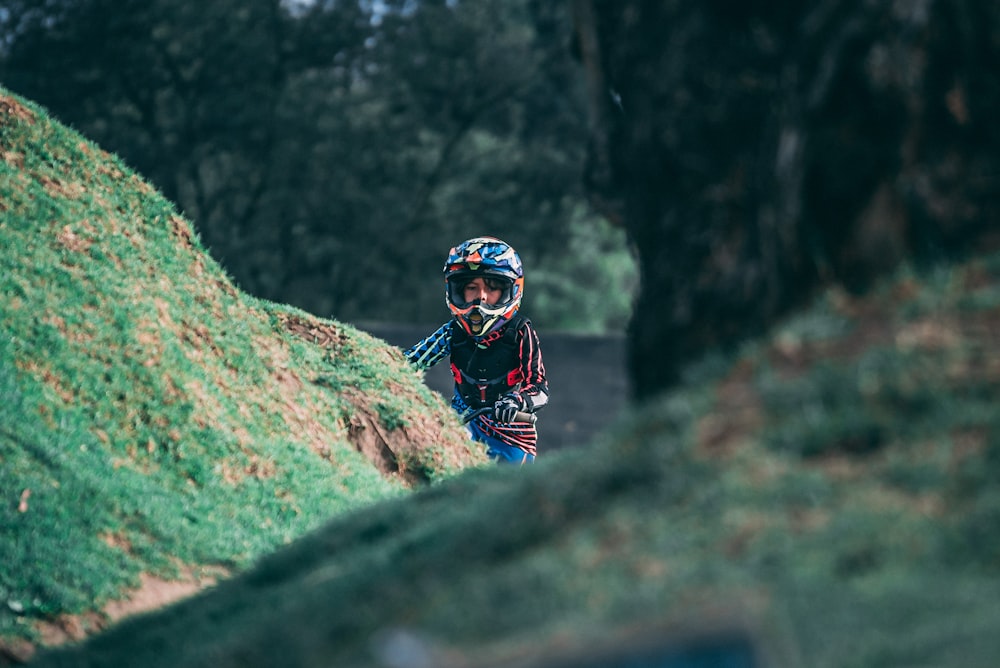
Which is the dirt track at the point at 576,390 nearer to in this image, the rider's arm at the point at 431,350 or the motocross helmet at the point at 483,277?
the rider's arm at the point at 431,350

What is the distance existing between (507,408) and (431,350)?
1.05m

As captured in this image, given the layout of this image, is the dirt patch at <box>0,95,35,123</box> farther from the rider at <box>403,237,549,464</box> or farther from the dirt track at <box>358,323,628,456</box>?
the dirt track at <box>358,323,628,456</box>

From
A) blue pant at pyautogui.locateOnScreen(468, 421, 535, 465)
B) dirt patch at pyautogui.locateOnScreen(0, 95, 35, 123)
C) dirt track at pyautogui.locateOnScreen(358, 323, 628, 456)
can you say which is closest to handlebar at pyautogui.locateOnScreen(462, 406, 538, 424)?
blue pant at pyautogui.locateOnScreen(468, 421, 535, 465)

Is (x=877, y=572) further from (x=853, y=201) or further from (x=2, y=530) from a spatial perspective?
(x=2, y=530)

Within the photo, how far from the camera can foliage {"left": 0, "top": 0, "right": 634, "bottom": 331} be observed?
96.3ft

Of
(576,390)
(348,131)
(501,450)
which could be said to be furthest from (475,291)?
(348,131)

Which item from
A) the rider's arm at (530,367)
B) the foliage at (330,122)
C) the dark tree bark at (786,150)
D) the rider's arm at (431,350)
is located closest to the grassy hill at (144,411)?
the rider's arm at (431,350)

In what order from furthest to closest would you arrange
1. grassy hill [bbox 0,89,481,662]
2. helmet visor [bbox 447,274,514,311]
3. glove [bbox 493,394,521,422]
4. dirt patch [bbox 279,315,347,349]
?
helmet visor [bbox 447,274,514,311] < glove [bbox 493,394,521,422] < dirt patch [bbox 279,315,347,349] < grassy hill [bbox 0,89,481,662]

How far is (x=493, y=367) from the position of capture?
13.0 meters

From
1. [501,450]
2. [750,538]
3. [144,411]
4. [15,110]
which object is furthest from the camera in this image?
[501,450]

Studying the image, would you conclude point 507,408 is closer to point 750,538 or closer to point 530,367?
point 530,367

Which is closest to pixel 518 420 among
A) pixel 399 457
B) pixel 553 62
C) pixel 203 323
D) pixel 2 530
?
pixel 399 457

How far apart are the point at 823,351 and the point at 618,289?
29471 millimetres

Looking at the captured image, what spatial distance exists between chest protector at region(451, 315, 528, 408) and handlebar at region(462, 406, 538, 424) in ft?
0.39
